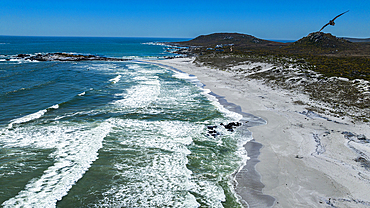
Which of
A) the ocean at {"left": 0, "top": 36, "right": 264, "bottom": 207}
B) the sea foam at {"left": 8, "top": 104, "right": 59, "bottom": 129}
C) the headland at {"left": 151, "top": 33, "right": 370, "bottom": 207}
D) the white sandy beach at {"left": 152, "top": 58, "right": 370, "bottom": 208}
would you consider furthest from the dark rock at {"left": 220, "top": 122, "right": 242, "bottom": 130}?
the sea foam at {"left": 8, "top": 104, "right": 59, "bottom": 129}

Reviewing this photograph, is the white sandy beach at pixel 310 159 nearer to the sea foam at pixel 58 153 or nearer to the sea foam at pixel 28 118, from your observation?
the sea foam at pixel 58 153

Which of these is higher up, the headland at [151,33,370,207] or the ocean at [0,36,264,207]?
the headland at [151,33,370,207]

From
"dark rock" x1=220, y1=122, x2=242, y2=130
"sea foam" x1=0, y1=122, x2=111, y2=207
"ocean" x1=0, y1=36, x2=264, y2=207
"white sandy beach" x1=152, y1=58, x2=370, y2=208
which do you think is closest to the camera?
"white sandy beach" x1=152, y1=58, x2=370, y2=208

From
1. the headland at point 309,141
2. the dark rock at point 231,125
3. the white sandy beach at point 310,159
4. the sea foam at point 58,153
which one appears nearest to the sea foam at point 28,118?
the sea foam at point 58,153

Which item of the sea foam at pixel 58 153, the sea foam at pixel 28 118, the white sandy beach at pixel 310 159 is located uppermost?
the white sandy beach at pixel 310 159

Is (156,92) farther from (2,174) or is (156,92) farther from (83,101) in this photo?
(2,174)

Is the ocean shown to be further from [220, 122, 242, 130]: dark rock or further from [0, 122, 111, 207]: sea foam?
[220, 122, 242, 130]: dark rock

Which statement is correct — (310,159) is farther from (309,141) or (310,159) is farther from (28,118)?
(28,118)

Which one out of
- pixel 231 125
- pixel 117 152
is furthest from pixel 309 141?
pixel 117 152

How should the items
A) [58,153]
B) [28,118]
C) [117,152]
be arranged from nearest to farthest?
1. [58,153]
2. [117,152]
3. [28,118]
